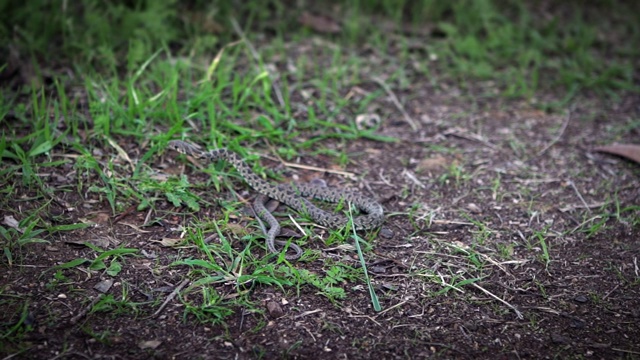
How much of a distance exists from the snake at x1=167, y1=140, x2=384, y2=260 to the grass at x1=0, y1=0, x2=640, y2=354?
12cm

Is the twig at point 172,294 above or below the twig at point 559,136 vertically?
below

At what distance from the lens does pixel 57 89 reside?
6016mm

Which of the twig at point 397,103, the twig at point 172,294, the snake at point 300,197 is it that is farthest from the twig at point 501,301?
the twig at point 397,103

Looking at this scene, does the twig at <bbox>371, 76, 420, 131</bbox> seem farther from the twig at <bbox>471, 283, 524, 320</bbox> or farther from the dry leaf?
the twig at <bbox>471, 283, 524, 320</bbox>

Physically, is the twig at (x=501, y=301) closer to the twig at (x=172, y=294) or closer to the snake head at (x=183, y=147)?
the twig at (x=172, y=294)

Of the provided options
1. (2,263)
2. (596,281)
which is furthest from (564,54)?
(2,263)

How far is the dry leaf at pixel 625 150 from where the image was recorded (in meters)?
6.22

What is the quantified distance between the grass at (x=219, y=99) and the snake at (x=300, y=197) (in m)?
0.12

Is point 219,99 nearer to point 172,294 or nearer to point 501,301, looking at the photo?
point 172,294

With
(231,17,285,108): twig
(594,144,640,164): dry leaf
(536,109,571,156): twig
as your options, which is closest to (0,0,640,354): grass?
(231,17,285,108): twig

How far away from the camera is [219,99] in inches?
245

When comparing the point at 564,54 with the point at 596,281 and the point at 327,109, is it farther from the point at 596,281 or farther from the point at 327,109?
the point at 596,281

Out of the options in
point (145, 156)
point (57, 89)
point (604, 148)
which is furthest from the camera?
point (604, 148)

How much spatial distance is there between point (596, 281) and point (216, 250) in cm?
281
